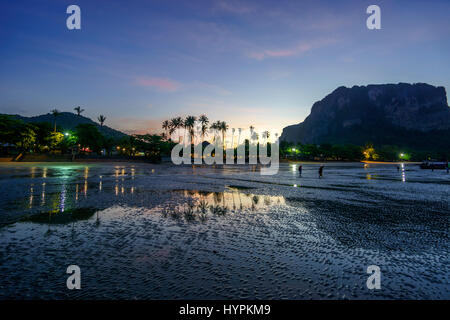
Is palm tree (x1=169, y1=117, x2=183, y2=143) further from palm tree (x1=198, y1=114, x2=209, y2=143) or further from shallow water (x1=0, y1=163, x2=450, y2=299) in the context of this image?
shallow water (x1=0, y1=163, x2=450, y2=299)

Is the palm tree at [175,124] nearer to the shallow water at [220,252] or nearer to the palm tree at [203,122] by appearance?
the palm tree at [203,122]

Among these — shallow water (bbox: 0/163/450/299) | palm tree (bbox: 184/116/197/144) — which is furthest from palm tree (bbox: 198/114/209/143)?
shallow water (bbox: 0/163/450/299)

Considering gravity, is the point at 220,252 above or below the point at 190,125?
below

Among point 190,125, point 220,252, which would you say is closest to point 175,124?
point 190,125

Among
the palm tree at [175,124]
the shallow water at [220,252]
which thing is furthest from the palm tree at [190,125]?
the shallow water at [220,252]

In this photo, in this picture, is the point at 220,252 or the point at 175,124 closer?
the point at 220,252

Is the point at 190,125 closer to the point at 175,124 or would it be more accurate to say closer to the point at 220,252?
the point at 175,124

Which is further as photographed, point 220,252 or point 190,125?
point 190,125

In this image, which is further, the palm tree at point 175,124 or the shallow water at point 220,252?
the palm tree at point 175,124

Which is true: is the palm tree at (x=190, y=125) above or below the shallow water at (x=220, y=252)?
above

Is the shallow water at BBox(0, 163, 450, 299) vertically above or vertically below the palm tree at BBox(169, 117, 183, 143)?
below

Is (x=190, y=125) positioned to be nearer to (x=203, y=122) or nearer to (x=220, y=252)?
(x=203, y=122)
